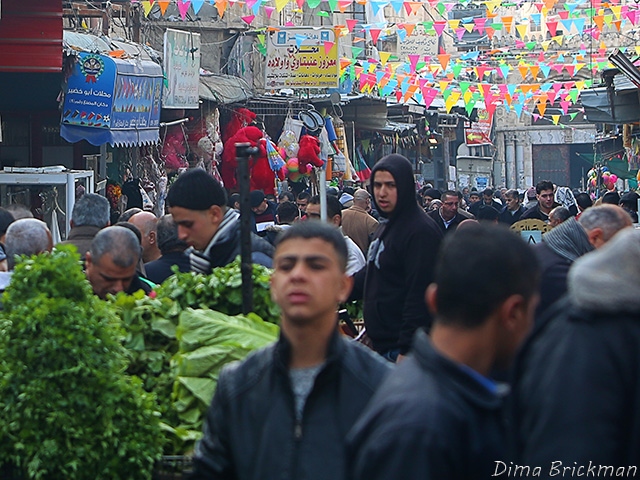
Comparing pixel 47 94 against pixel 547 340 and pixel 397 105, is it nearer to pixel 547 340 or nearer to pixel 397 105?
pixel 547 340

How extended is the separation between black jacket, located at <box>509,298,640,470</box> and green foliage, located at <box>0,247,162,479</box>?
178cm

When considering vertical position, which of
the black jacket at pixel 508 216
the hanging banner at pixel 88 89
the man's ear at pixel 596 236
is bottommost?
the black jacket at pixel 508 216

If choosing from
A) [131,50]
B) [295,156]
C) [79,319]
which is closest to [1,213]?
[79,319]

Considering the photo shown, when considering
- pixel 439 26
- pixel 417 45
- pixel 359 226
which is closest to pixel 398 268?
pixel 359 226

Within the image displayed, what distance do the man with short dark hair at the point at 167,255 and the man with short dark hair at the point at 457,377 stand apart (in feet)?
14.5

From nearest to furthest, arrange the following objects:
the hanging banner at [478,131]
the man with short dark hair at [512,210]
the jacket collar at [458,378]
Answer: the jacket collar at [458,378] < the man with short dark hair at [512,210] < the hanging banner at [478,131]

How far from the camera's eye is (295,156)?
67.0 ft

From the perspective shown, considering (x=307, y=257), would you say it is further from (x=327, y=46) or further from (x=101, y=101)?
(x=327, y=46)

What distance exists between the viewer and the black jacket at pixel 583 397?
243 cm

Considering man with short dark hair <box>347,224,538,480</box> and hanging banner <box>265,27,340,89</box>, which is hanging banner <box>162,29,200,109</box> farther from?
man with short dark hair <box>347,224,538,480</box>

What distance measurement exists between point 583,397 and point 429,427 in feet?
1.19

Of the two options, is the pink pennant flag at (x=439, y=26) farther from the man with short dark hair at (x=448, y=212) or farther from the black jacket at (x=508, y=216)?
the man with short dark hair at (x=448, y=212)

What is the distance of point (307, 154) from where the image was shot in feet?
66.8

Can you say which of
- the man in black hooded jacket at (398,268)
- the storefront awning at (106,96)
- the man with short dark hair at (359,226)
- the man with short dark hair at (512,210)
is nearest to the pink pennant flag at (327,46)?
the man with short dark hair at (512,210)
